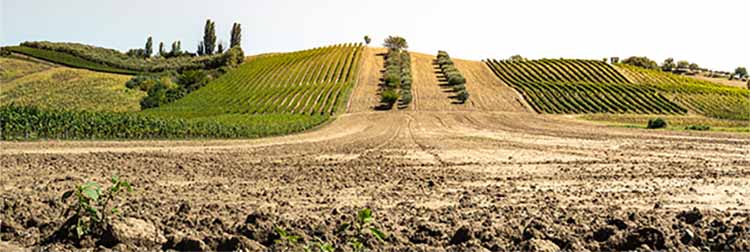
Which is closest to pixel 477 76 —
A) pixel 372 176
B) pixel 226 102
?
pixel 226 102

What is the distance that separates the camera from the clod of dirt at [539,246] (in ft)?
24.1

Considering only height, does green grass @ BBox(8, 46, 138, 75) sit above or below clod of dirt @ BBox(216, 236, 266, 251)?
above

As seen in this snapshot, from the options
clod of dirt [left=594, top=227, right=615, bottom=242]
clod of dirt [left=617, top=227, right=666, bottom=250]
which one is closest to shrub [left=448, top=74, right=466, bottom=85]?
clod of dirt [left=594, top=227, right=615, bottom=242]

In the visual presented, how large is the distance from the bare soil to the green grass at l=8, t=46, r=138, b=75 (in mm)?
71743

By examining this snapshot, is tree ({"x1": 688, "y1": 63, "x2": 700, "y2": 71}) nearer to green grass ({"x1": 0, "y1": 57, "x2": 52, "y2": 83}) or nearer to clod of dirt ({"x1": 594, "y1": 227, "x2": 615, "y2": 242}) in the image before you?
green grass ({"x1": 0, "y1": 57, "x2": 52, "y2": 83})

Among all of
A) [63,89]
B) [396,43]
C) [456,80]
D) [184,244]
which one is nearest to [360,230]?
[184,244]

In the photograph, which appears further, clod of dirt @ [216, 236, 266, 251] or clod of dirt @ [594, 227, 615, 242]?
clod of dirt @ [594, 227, 615, 242]

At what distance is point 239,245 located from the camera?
23.7 feet

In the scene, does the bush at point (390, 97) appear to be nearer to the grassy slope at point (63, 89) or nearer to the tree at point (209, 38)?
the grassy slope at point (63, 89)

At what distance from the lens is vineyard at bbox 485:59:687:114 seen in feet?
181

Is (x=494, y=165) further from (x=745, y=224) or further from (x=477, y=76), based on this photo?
(x=477, y=76)

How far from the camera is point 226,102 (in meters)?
60.2

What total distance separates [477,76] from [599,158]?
56.8 meters

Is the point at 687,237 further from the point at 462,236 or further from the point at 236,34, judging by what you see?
the point at 236,34
